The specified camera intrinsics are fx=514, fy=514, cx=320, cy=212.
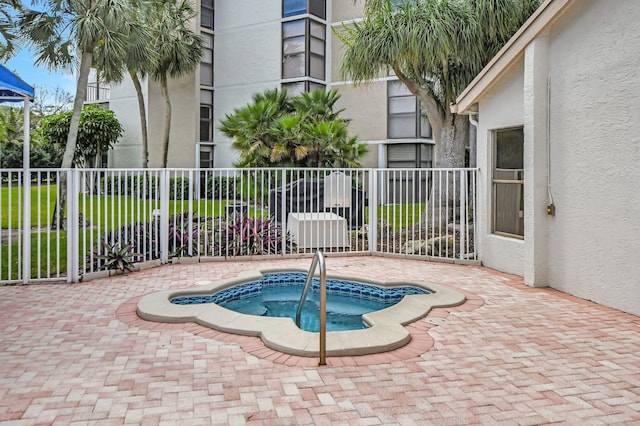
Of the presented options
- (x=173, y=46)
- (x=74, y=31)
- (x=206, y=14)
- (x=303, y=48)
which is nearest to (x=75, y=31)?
(x=74, y=31)

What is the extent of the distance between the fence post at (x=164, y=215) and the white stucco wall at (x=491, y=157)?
5.99m

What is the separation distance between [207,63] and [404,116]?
10990mm

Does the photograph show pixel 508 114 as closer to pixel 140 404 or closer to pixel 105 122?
pixel 140 404

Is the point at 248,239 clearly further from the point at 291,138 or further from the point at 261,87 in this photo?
the point at 261,87

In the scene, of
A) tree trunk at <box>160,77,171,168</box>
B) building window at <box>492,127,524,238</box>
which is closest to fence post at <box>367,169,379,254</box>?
building window at <box>492,127,524,238</box>

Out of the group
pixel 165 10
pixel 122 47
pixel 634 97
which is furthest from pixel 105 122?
pixel 634 97

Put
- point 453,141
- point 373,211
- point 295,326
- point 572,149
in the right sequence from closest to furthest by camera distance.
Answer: point 295,326 → point 572,149 → point 373,211 → point 453,141

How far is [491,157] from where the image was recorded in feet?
31.8

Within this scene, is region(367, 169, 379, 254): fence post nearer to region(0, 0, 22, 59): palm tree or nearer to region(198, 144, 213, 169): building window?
region(0, 0, 22, 59): palm tree

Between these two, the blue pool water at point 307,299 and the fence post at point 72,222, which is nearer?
the blue pool water at point 307,299

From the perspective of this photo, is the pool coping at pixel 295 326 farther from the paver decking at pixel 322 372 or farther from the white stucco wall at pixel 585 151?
the white stucco wall at pixel 585 151

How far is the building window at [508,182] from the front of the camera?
8.80 meters

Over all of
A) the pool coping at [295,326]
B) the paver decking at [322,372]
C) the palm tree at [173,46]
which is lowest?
the paver decking at [322,372]

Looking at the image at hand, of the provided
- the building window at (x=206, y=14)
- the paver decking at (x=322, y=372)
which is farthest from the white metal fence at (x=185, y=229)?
the building window at (x=206, y=14)
